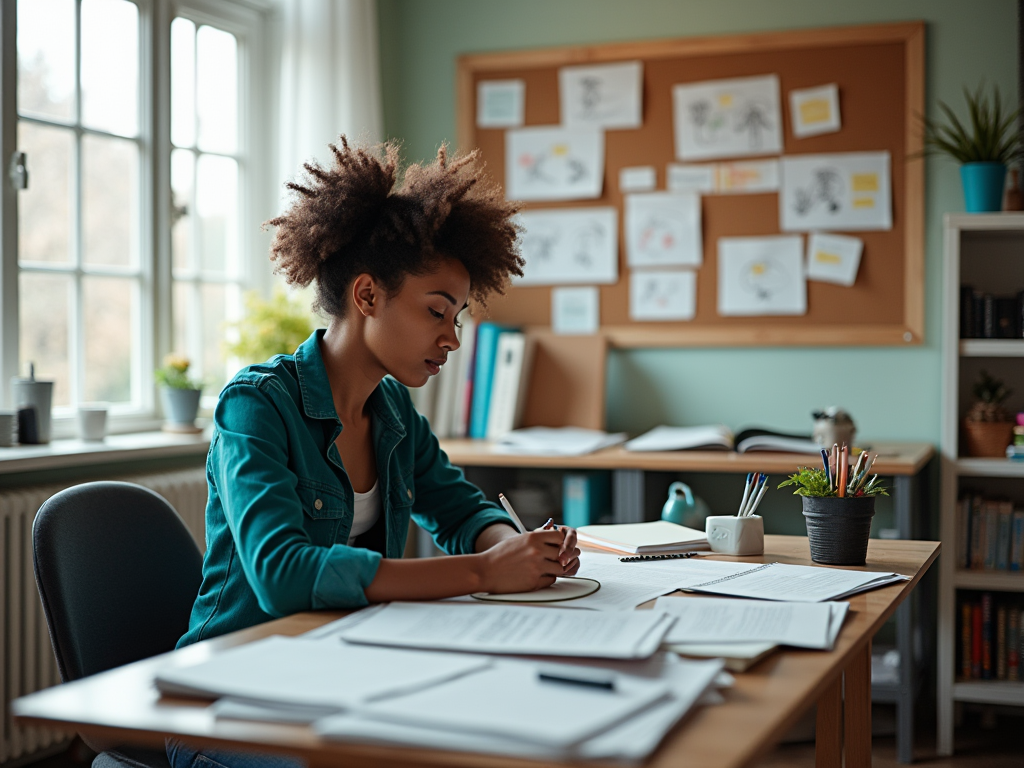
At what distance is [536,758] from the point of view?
2.56 ft

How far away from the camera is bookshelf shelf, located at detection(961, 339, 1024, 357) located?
2.78 m

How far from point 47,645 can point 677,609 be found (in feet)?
5.86

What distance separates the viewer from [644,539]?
167 cm

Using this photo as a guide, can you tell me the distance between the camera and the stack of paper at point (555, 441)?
2.91 meters

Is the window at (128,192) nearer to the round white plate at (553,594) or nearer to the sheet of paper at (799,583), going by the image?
the round white plate at (553,594)

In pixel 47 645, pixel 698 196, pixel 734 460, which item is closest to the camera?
pixel 47 645

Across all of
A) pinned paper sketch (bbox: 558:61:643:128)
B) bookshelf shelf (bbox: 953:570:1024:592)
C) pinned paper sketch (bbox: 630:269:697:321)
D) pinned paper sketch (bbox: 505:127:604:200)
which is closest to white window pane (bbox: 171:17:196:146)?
pinned paper sketch (bbox: 505:127:604:200)

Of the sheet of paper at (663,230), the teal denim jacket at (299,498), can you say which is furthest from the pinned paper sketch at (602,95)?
the teal denim jacket at (299,498)

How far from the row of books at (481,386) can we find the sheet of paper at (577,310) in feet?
0.57

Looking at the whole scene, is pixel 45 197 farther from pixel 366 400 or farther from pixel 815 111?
pixel 815 111

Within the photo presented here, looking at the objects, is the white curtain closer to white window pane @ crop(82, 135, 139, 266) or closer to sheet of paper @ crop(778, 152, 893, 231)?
white window pane @ crop(82, 135, 139, 266)

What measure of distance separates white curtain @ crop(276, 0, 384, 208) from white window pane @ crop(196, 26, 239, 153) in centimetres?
15

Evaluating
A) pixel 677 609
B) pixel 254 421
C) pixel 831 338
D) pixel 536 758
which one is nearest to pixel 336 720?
pixel 536 758

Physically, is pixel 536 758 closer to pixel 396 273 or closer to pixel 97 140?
pixel 396 273
